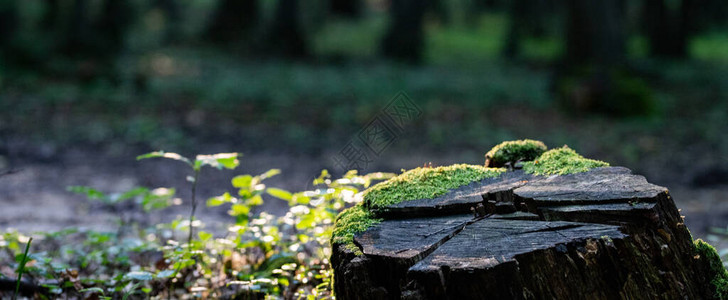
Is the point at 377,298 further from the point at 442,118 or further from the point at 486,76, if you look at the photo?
the point at 486,76

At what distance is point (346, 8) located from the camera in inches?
1055

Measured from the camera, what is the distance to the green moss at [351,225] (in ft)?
7.48

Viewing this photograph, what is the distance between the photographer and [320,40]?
69.2 ft

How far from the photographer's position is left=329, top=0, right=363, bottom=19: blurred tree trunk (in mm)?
26578

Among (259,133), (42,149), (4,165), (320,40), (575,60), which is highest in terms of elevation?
(320,40)

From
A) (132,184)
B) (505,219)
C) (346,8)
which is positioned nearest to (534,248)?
(505,219)

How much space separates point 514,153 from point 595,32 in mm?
11695

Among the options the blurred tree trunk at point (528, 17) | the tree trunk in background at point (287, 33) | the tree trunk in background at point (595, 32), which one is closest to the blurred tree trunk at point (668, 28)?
the blurred tree trunk at point (528, 17)

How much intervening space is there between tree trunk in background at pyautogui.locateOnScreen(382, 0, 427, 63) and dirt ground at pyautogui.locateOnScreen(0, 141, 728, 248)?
9.84m

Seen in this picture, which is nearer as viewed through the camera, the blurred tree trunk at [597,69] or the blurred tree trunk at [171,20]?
the blurred tree trunk at [597,69]

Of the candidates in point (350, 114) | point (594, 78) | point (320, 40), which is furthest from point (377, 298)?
point (320, 40)

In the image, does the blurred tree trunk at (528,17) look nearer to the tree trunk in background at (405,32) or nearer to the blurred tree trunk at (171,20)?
the tree trunk in background at (405,32)

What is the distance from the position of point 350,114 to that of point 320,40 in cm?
1002

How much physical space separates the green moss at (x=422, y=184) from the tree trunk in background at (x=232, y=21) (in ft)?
59.6
